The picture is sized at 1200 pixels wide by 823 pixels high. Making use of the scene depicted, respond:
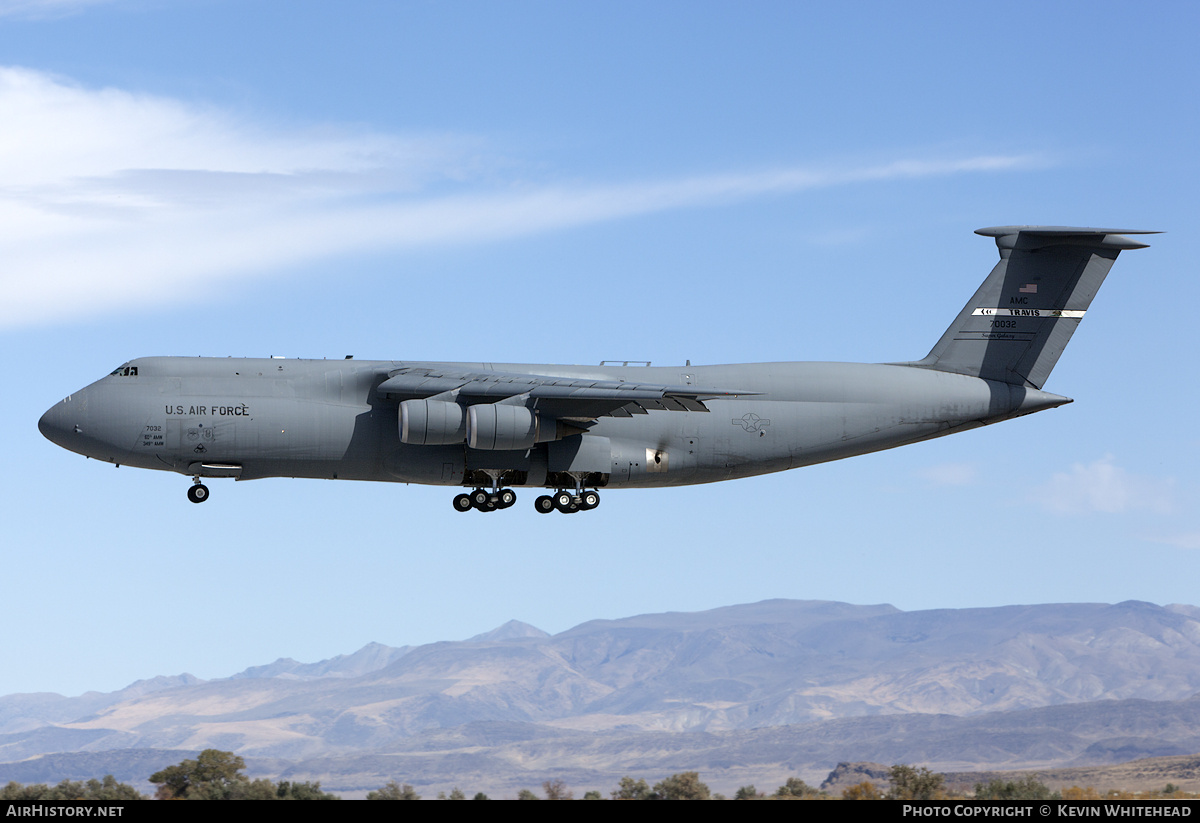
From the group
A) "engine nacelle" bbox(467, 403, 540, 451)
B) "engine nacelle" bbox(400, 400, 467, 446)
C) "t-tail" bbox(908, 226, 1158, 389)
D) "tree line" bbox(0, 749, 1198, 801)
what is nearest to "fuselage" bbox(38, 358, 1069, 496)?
"t-tail" bbox(908, 226, 1158, 389)

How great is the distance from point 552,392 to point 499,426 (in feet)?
4.29

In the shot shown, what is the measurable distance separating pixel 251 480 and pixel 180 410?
2.19 metres

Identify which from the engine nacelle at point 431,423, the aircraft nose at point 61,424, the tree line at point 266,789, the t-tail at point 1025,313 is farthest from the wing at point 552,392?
the tree line at point 266,789

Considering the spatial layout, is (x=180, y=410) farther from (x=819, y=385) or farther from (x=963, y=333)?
(x=963, y=333)

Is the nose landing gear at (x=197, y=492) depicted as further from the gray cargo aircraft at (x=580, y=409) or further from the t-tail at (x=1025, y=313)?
the t-tail at (x=1025, y=313)

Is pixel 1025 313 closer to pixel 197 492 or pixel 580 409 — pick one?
pixel 580 409

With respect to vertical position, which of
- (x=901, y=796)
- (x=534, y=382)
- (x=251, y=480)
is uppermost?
(x=534, y=382)

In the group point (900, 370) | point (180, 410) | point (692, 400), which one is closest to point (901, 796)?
point (900, 370)

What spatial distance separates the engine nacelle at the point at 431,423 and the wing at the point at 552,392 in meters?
0.50

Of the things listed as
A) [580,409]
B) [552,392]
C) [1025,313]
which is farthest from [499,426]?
[1025,313]

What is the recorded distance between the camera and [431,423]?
93.8ft

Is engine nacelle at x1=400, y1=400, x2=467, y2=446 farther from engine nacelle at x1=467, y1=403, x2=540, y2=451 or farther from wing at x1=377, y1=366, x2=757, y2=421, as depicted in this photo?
wing at x1=377, y1=366, x2=757, y2=421
